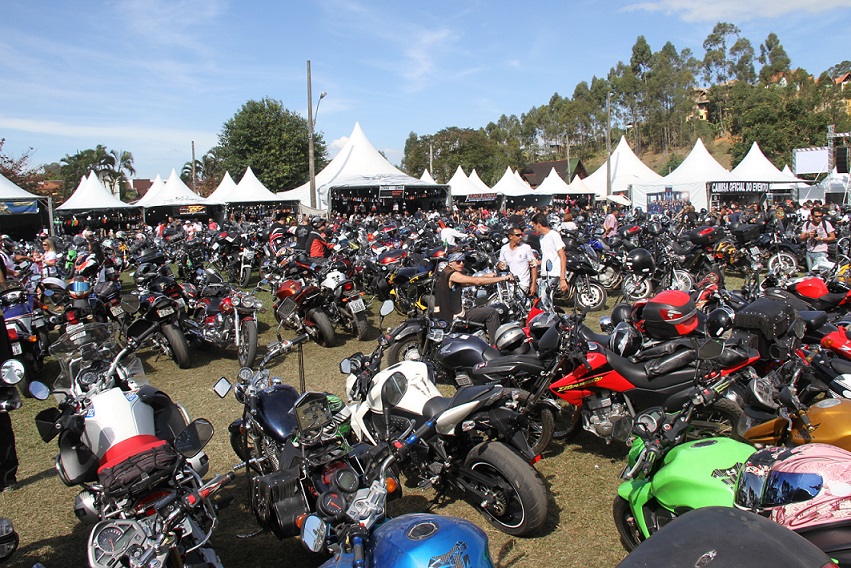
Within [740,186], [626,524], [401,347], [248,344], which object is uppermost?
Result: [740,186]

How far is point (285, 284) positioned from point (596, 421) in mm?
5209

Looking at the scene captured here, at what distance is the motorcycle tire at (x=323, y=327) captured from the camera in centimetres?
802

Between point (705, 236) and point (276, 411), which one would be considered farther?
point (705, 236)

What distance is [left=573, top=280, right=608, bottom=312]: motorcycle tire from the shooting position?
9852 millimetres

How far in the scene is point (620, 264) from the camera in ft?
36.7

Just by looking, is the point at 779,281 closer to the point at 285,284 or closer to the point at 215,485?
the point at 285,284

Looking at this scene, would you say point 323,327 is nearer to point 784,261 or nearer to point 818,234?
point 784,261

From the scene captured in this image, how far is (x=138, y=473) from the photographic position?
7.87 ft

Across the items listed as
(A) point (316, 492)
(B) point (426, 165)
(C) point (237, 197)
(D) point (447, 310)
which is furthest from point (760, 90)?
(A) point (316, 492)

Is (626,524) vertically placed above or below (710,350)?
below

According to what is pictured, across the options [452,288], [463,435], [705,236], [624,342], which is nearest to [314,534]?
[463,435]

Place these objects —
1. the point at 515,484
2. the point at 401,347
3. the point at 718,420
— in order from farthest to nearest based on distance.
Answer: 1. the point at 401,347
2. the point at 718,420
3. the point at 515,484

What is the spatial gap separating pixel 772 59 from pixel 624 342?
96.7m

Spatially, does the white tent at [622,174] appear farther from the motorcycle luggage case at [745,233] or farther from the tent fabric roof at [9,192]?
the tent fabric roof at [9,192]
